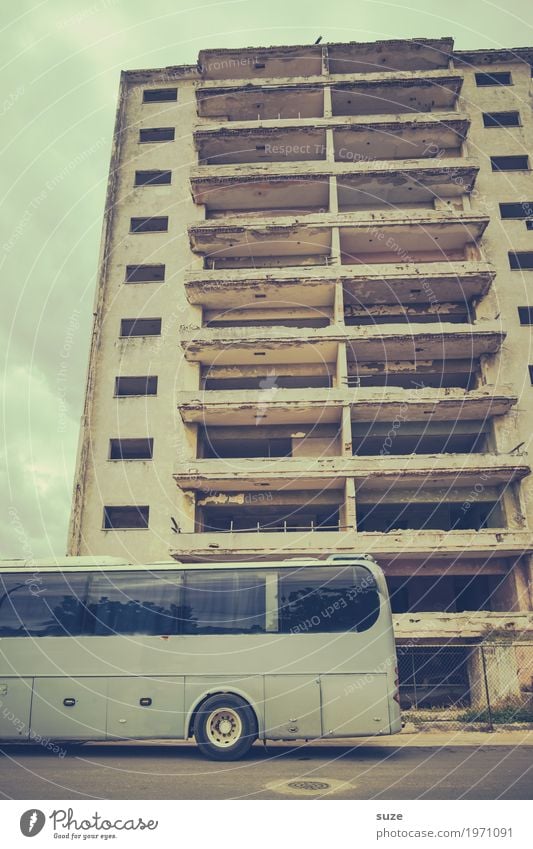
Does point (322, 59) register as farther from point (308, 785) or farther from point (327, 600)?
point (308, 785)

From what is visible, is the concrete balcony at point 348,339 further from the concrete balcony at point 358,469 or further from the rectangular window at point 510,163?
the rectangular window at point 510,163

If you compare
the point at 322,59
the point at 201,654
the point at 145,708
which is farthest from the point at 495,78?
the point at 145,708

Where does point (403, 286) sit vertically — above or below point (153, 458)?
→ above

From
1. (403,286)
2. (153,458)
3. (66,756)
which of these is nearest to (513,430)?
(403,286)

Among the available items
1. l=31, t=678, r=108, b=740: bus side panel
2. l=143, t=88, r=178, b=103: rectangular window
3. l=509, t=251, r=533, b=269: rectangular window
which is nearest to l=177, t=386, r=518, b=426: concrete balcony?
l=509, t=251, r=533, b=269: rectangular window

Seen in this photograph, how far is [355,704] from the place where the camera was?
1099 cm

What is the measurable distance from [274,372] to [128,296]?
28.0 ft

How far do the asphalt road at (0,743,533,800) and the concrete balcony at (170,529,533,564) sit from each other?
11.1m

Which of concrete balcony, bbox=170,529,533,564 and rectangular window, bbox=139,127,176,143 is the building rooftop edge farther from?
concrete balcony, bbox=170,529,533,564

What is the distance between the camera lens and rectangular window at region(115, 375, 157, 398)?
28.9 meters

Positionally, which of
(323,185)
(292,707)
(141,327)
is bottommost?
(292,707)

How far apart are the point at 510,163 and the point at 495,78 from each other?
A: 20.9ft

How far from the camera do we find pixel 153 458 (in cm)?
2731

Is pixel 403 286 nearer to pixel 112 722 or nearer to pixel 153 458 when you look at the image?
pixel 153 458
